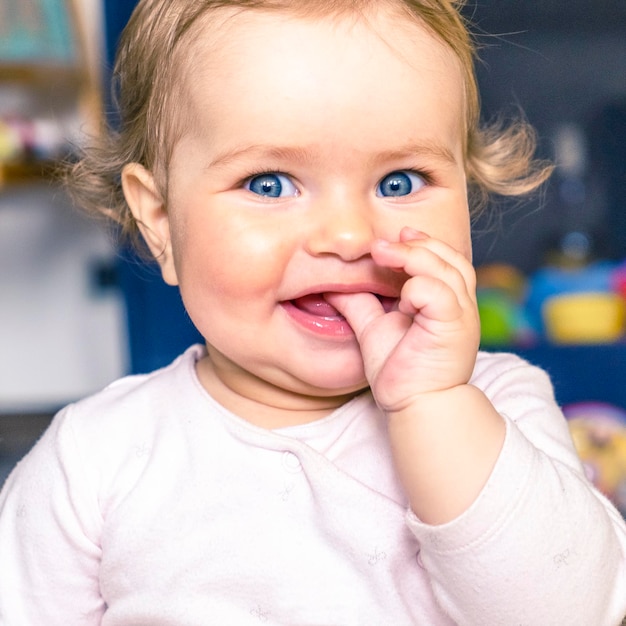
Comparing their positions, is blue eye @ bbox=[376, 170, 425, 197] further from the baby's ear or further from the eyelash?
the baby's ear

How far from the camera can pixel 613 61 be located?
2156 millimetres

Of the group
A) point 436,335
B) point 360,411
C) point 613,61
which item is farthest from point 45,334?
point 436,335

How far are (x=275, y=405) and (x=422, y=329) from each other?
228mm

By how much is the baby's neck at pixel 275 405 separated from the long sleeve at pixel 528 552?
0.66ft

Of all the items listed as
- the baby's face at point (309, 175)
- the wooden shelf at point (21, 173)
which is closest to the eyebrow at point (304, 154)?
the baby's face at point (309, 175)

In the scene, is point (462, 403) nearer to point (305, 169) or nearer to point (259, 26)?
point (305, 169)

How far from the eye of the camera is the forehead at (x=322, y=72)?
0.76 meters

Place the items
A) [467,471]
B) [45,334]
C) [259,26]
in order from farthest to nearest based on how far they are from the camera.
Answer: [45,334] < [259,26] < [467,471]

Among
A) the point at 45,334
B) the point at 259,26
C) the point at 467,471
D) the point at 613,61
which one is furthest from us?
the point at 45,334

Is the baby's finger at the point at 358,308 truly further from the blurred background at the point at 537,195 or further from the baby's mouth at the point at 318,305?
the blurred background at the point at 537,195

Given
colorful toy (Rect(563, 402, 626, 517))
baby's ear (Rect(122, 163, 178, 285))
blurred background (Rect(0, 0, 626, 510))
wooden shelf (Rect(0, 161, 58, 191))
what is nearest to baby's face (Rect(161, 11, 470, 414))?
baby's ear (Rect(122, 163, 178, 285))

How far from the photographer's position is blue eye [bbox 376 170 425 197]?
2.61 ft

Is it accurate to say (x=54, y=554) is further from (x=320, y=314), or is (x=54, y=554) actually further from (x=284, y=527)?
(x=320, y=314)

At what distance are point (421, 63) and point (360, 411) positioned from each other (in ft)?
1.02
